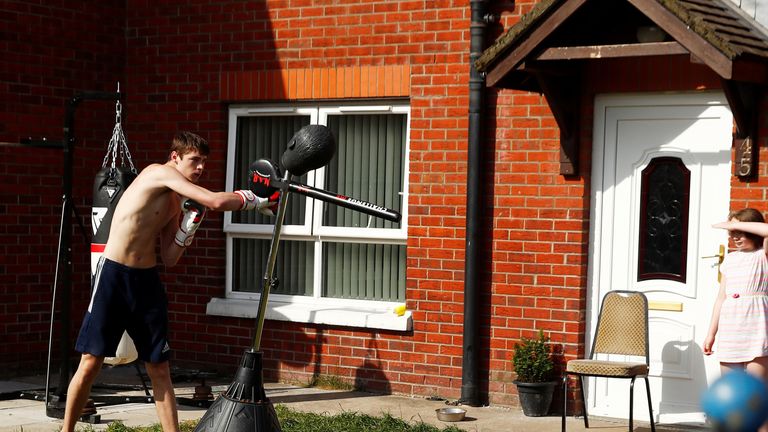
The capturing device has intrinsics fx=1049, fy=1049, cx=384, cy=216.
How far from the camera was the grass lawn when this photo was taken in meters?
6.75

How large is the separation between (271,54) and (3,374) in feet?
11.9

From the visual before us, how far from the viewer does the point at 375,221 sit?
8.87 meters

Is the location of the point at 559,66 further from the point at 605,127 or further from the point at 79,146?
the point at 79,146

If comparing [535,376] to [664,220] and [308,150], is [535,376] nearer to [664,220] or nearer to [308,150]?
[664,220]

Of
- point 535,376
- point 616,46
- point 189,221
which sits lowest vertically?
point 535,376

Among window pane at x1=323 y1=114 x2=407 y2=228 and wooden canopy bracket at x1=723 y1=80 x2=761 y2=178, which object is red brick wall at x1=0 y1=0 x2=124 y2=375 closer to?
window pane at x1=323 y1=114 x2=407 y2=228

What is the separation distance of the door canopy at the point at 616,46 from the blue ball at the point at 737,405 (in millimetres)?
4794

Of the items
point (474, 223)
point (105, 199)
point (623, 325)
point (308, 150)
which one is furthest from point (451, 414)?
point (105, 199)

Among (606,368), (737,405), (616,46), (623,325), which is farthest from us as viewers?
(623,325)

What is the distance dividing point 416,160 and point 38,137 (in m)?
3.47

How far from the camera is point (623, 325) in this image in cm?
729

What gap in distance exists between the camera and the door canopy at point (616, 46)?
6266 millimetres

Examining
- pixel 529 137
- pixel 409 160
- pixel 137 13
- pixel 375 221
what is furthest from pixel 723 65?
pixel 137 13

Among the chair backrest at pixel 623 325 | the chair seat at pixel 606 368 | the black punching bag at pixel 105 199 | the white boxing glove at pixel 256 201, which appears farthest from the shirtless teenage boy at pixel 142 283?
the chair backrest at pixel 623 325
